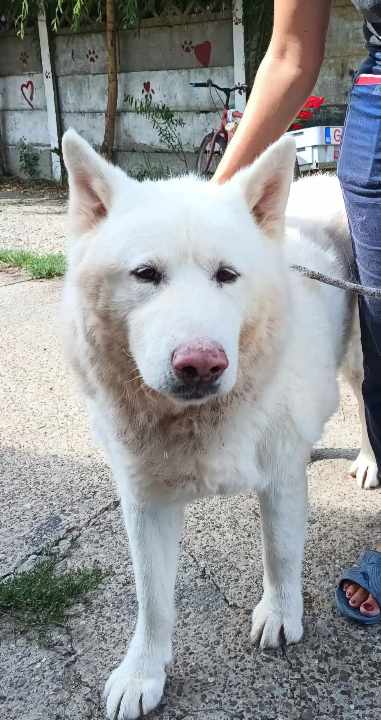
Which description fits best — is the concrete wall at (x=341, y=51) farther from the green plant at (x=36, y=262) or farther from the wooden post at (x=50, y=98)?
the wooden post at (x=50, y=98)

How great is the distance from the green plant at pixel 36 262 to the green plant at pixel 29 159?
5.16 m

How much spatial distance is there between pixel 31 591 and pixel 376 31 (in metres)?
2.03

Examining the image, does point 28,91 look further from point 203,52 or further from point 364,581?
point 364,581

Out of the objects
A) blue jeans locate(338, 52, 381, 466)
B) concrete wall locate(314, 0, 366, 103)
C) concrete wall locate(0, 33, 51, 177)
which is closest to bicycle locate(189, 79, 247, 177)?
concrete wall locate(314, 0, 366, 103)

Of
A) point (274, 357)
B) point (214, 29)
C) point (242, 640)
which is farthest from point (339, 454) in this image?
point (214, 29)

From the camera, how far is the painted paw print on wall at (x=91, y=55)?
32.2 ft

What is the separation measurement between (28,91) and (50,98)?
67 centimetres

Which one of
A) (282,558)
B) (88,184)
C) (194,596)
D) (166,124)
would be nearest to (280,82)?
(88,184)

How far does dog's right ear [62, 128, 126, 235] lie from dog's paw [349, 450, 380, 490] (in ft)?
5.48

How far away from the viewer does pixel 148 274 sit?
1.68 m

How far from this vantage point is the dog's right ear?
70.6 inches

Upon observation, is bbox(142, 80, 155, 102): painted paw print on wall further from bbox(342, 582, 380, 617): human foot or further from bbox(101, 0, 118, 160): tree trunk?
bbox(342, 582, 380, 617): human foot

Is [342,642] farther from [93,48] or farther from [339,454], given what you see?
[93,48]

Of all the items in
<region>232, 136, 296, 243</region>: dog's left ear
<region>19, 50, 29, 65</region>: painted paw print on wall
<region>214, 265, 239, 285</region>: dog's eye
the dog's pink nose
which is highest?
<region>19, 50, 29, 65</region>: painted paw print on wall
